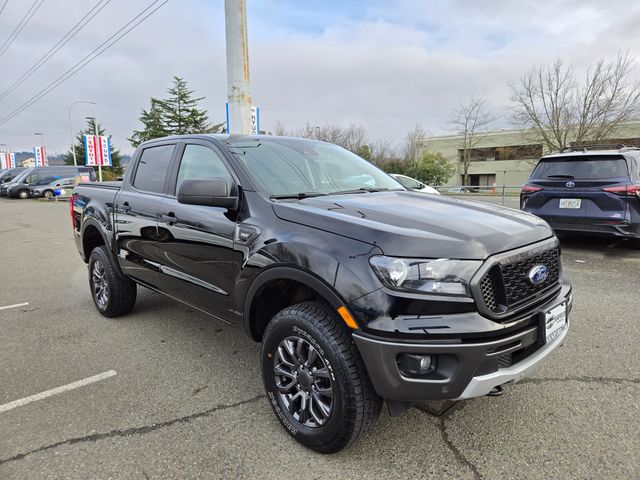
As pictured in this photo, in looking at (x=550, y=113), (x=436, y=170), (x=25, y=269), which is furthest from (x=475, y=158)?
(x=25, y=269)

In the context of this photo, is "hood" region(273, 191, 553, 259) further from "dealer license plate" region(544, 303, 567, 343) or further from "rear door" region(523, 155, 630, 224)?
"rear door" region(523, 155, 630, 224)

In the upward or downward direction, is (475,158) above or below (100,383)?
above

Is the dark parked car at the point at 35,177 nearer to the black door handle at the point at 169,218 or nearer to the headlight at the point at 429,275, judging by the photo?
the black door handle at the point at 169,218

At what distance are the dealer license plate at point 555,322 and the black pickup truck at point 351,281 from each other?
13 millimetres

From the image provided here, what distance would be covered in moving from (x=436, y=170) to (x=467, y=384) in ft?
125

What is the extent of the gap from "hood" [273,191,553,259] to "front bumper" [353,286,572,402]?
0.41m

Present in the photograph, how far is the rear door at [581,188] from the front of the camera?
6301mm

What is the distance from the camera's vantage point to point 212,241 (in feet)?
9.65

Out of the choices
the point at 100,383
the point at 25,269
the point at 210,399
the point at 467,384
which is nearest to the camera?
the point at 467,384

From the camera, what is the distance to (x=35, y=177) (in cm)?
3078

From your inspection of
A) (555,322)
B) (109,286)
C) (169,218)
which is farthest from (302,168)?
(109,286)

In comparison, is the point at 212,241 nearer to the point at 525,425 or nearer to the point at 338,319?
the point at 338,319

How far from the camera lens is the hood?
A: 2.01 m

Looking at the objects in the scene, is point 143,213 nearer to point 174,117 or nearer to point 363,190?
point 363,190
